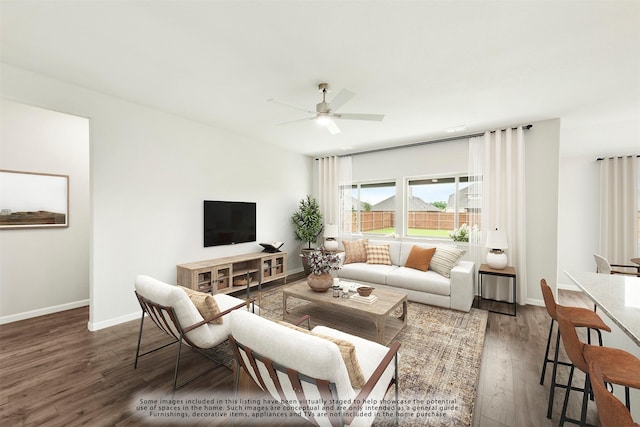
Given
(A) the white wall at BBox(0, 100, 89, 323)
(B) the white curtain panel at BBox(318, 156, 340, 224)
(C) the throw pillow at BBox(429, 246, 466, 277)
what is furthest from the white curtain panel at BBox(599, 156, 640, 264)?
(A) the white wall at BBox(0, 100, 89, 323)

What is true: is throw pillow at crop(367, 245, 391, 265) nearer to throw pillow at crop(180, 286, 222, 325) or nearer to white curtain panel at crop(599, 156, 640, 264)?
throw pillow at crop(180, 286, 222, 325)

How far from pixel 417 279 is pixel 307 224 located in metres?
2.63

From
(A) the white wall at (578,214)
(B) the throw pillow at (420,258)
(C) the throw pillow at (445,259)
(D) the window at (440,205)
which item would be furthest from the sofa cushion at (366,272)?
(A) the white wall at (578,214)

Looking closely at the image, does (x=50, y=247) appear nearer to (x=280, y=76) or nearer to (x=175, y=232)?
(x=175, y=232)

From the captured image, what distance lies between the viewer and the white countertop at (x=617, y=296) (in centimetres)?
137

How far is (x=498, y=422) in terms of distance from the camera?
5.58ft

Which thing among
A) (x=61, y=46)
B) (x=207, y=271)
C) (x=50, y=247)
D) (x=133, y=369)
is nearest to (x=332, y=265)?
Answer: (x=207, y=271)

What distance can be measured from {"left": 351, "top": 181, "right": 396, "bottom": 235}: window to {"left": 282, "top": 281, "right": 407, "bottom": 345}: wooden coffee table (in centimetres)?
229

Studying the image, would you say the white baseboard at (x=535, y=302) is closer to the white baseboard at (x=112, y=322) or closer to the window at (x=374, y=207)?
the window at (x=374, y=207)

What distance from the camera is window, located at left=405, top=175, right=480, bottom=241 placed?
4.41 metres

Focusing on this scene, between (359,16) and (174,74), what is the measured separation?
6.22ft

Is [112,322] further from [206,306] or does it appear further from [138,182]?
[206,306]

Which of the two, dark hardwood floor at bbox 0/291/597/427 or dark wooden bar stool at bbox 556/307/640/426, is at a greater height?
dark wooden bar stool at bbox 556/307/640/426

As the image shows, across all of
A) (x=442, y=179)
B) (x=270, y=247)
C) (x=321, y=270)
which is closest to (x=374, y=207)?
(x=442, y=179)
